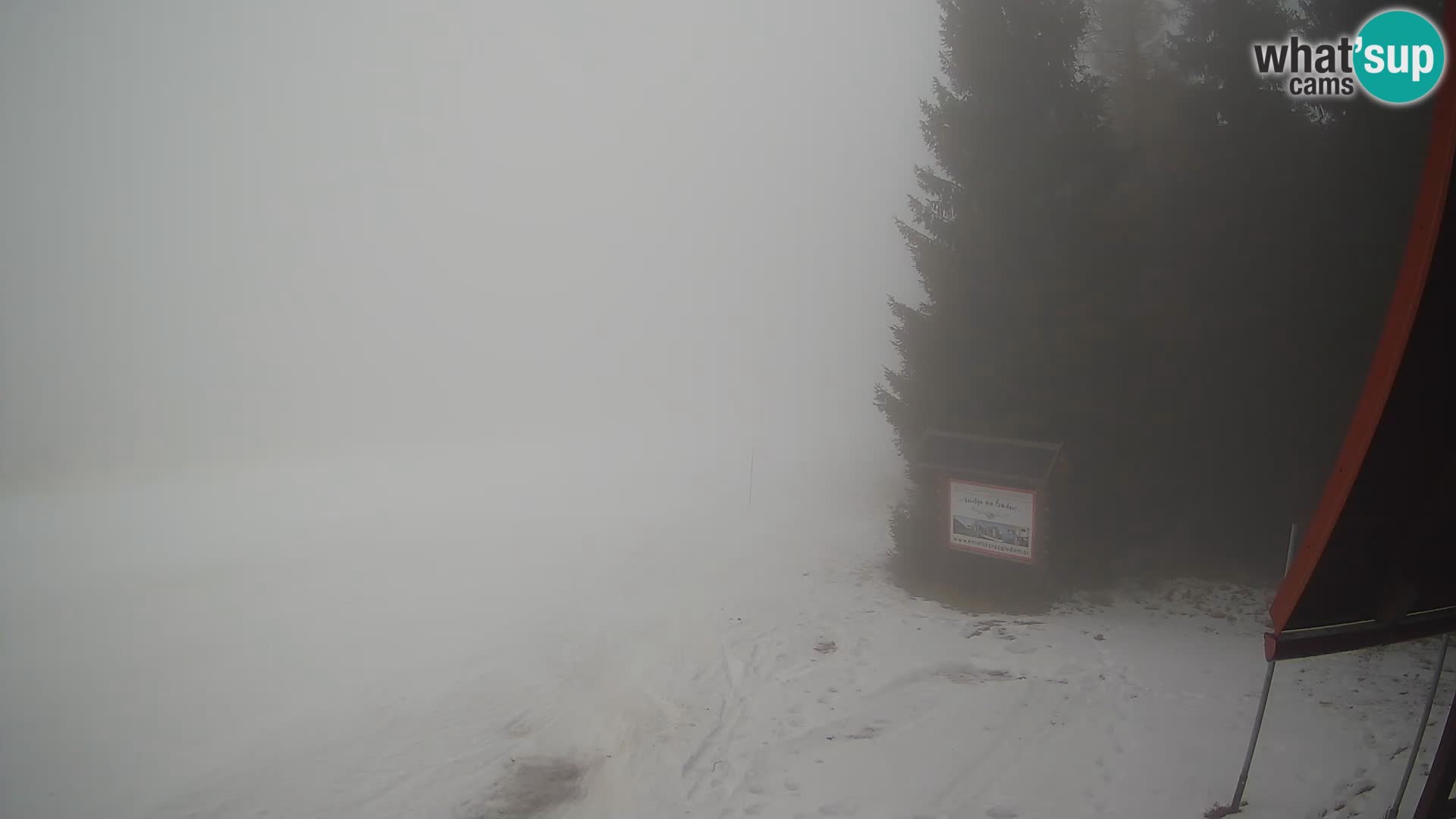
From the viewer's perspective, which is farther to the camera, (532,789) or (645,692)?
(645,692)

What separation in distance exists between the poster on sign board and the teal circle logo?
6.63m

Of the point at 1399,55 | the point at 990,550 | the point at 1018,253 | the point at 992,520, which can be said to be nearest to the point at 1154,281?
the point at 1018,253

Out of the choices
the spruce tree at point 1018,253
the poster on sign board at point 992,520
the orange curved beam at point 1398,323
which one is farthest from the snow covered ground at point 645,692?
the spruce tree at point 1018,253

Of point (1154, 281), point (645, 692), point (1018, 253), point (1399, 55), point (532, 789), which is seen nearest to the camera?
point (532, 789)

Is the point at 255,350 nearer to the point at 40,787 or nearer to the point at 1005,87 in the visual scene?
the point at 40,787

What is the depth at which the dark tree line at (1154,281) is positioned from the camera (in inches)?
380

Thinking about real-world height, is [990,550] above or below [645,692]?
above

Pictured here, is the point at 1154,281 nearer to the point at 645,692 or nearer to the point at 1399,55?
the point at 1399,55

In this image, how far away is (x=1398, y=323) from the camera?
267cm

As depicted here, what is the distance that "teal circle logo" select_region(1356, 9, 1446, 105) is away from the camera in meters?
7.57

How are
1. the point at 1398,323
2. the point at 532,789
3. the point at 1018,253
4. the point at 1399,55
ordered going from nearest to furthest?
the point at 1398,323 < the point at 532,789 < the point at 1399,55 < the point at 1018,253

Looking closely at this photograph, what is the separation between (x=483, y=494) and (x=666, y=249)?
242 feet

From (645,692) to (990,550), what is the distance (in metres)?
5.68

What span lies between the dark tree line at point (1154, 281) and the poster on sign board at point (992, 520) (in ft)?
1.39
